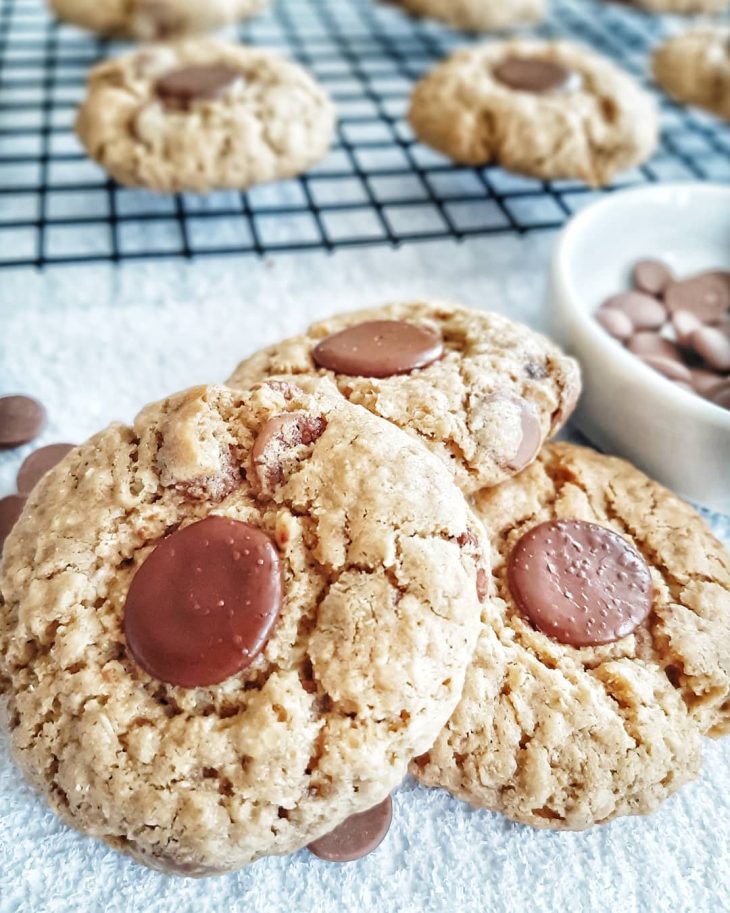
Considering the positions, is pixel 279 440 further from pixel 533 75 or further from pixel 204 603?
pixel 533 75

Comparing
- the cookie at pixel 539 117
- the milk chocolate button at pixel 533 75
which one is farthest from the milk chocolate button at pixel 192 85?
the milk chocolate button at pixel 533 75

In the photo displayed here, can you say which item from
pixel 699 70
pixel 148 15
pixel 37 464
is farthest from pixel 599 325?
pixel 148 15

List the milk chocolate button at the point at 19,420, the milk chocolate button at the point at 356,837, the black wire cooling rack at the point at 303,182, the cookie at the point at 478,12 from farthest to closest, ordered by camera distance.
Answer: the cookie at the point at 478,12 < the black wire cooling rack at the point at 303,182 < the milk chocolate button at the point at 19,420 < the milk chocolate button at the point at 356,837

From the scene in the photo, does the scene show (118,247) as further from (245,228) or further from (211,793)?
(211,793)

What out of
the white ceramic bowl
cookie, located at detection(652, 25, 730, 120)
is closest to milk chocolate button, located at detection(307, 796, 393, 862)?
the white ceramic bowl

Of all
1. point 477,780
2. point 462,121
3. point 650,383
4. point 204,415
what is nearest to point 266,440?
point 204,415

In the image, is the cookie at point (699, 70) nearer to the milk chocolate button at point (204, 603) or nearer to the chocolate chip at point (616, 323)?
the chocolate chip at point (616, 323)

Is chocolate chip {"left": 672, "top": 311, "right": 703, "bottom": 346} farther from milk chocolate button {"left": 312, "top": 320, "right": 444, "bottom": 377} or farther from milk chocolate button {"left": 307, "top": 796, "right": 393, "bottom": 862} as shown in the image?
milk chocolate button {"left": 307, "top": 796, "right": 393, "bottom": 862}
